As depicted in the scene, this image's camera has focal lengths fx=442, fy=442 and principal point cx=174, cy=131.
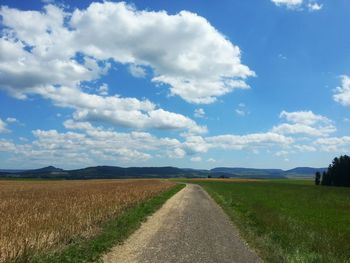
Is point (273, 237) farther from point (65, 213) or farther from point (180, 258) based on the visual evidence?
point (65, 213)

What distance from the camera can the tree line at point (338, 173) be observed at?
390 feet

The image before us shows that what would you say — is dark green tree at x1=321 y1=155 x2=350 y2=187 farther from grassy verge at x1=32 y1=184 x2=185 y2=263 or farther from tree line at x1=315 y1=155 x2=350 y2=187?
grassy verge at x1=32 y1=184 x2=185 y2=263

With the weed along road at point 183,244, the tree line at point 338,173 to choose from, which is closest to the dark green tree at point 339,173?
the tree line at point 338,173

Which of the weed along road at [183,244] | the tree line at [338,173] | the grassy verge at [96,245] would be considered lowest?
the weed along road at [183,244]

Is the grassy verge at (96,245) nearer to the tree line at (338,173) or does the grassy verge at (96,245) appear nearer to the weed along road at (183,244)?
the weed along road at (183,244)

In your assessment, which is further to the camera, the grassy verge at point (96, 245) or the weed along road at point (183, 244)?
the weed along road at point (183, 244)

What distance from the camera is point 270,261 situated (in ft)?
45.3

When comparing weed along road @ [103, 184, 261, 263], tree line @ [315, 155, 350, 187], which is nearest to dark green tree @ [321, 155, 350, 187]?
tree line @ [315, 155, 350, 187]

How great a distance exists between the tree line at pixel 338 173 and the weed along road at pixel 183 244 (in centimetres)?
10357

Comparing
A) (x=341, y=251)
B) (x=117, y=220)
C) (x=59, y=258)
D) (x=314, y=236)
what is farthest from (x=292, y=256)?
(x=117, y=220)

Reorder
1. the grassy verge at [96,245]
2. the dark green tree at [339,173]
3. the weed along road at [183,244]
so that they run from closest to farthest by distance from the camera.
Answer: the grassy verge at [96,245] → the weed along road at [183,244] → the dark green tree at [339,173]

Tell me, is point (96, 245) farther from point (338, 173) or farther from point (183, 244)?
point (338, 173)

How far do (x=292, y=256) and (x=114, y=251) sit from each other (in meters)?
5.86

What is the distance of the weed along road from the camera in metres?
14.0
